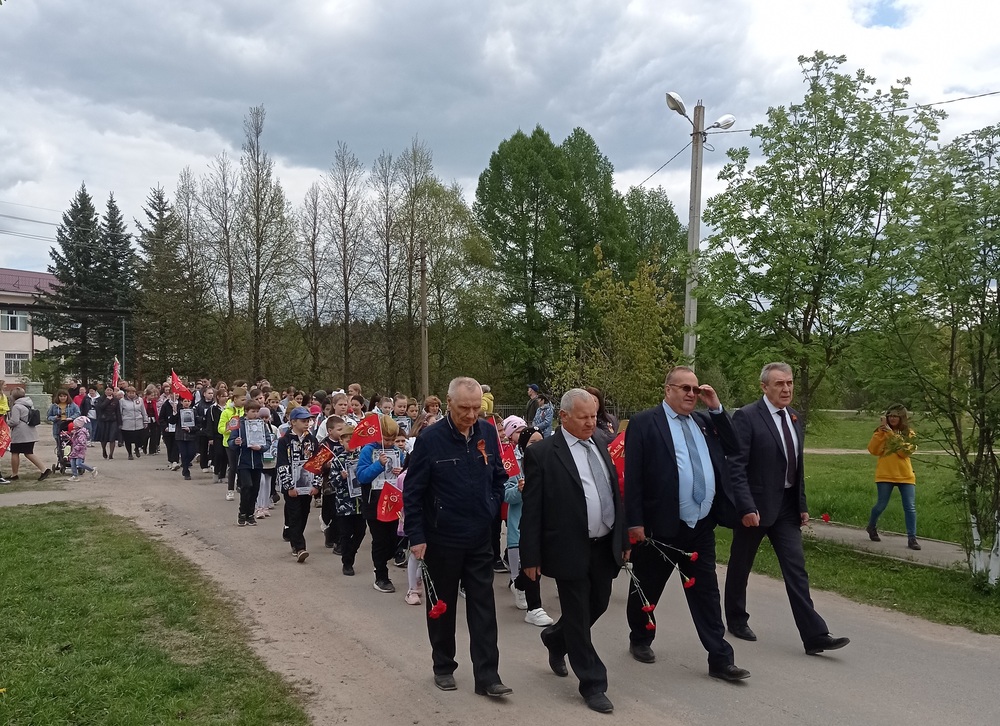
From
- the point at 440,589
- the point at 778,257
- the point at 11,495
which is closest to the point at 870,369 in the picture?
the point at 778,257

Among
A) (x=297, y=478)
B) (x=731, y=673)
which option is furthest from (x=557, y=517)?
(x=297, y=478)

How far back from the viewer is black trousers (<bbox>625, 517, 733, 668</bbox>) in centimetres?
516

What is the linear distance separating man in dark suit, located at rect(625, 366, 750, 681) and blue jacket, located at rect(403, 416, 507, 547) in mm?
1001

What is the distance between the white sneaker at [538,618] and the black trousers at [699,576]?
131 centimetres

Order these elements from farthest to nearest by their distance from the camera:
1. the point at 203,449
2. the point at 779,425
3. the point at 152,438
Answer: the point at 152,438, the point at 203,449, the point at 779,425

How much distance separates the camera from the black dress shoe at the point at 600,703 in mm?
4590

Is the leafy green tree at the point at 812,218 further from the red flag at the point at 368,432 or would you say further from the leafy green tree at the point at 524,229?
the leafy green tree at the point at 524,229

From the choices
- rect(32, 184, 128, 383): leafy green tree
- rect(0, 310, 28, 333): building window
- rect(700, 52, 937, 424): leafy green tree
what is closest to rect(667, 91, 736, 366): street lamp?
rect(700, 52, 937, 424): leafy green tree

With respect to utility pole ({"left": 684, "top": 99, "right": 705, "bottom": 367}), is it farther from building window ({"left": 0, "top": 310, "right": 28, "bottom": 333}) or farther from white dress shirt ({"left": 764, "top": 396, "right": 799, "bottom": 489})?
building window ({"left": 0, "top": 310, "right": 28, "bottom": 333})

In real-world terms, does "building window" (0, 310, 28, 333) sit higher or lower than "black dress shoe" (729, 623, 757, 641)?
higher

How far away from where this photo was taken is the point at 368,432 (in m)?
7.91

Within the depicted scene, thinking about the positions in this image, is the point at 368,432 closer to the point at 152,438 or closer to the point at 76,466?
the point at 76,466

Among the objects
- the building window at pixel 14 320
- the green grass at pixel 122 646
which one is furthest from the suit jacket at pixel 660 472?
the building window at pixel 14 320

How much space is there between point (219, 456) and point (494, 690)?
11.9m
